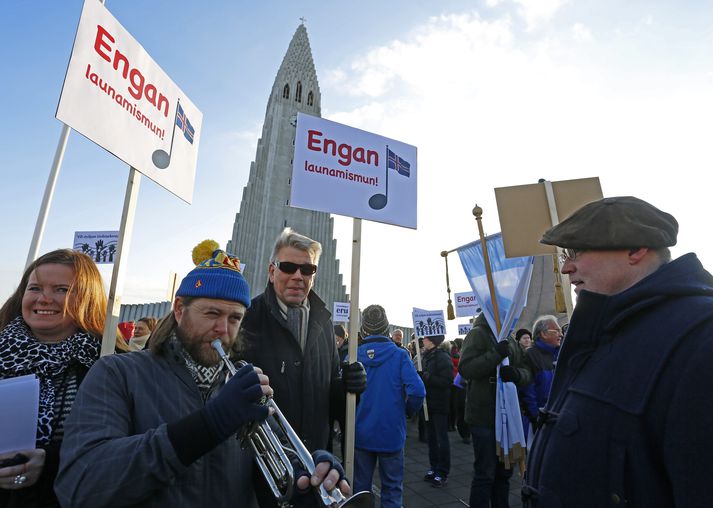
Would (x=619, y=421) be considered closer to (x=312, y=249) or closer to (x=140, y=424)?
(x=140, y=424)

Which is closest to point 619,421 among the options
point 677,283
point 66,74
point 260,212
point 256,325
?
point 677,283

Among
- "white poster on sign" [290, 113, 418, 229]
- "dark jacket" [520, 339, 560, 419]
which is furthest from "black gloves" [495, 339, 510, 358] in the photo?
"white poster on sign" [290, 113, 418, 229]

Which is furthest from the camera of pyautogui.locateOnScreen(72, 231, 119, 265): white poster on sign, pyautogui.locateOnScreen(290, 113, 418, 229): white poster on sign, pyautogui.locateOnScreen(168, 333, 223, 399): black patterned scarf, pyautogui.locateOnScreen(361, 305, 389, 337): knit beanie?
pyautogui.locateOnScreen(72, 231, 119, 265): white poster on sign

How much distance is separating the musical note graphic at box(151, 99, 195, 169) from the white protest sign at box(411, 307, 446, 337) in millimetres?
8944

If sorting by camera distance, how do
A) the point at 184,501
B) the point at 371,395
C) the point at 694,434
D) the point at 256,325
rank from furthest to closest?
1. the point at 371,395
2. the point at 256,325
3. the point at 184,501
4. the point at 694,434

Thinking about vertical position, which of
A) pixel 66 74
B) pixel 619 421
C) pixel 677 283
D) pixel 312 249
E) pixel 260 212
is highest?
pixel 260 212

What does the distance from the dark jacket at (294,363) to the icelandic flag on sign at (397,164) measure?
5.72ft

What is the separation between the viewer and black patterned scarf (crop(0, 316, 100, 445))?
1.73m

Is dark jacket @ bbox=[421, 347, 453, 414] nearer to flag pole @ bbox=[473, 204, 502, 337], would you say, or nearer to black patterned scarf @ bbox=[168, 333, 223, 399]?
flag pole @ bbox=[473, 204, 502, 337]

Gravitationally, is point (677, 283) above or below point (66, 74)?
below

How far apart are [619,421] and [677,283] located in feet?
1.70

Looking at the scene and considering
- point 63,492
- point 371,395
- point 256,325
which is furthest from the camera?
point 371,395

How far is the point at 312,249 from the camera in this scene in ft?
9.32

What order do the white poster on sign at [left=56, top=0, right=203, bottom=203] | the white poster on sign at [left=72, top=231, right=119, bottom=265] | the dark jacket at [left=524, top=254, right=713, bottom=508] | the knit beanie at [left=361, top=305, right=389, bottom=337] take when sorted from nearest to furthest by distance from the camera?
1. the dark jacket at [left=524, top=254, right=713, bottom=508]
2. the white poster on sign at [left=56, top=0, right=203, bottom=203]
3. the knit beanie at [left=361, top=305, right=389, bottom=337]
4. the white poster on sign at [left=72, top=231, right=119, bottom=265]
